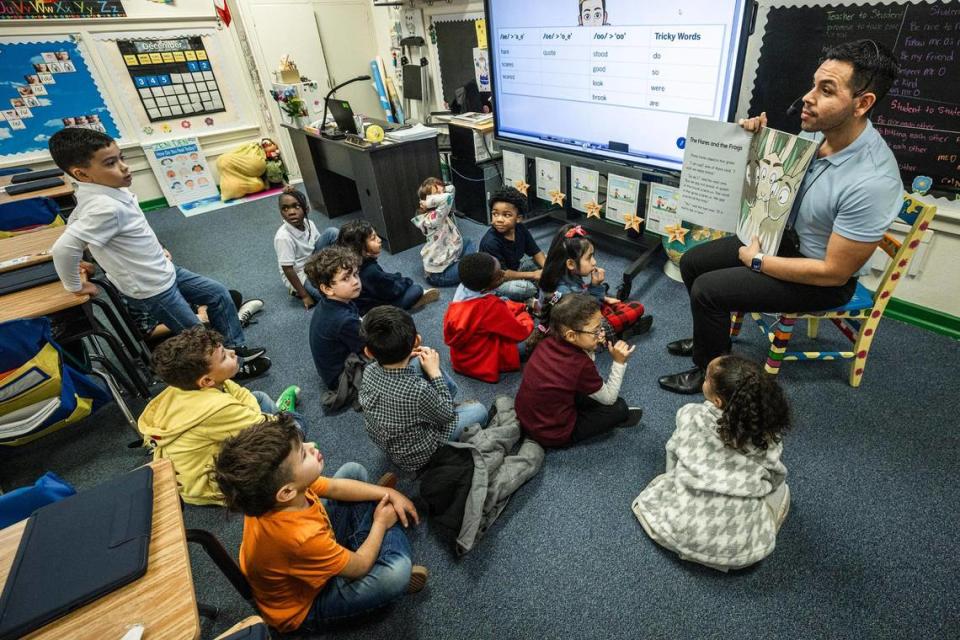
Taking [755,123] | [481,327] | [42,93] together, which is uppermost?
[42,93]

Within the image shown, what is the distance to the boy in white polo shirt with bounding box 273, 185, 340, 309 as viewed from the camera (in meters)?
2.65

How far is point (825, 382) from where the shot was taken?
6.34 feet

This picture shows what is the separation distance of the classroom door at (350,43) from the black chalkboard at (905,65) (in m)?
3.98

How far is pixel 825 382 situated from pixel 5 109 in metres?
6.12

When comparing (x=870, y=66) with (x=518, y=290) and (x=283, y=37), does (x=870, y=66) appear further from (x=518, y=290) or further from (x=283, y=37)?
(x=283, y=37)

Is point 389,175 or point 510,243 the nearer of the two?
point 510,243

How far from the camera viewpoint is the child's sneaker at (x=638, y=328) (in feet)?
7.50

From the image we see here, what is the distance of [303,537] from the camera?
3.38 ft

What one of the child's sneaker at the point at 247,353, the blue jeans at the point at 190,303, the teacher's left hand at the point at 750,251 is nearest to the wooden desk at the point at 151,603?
the blue jeans at the point at 190,303

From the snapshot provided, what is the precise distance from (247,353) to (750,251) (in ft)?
7.78

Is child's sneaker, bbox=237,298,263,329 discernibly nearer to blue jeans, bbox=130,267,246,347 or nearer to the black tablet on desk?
blue jeans, bbox=130,267,246,347

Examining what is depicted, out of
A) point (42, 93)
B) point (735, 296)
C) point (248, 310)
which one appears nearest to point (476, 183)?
point (248, 310)

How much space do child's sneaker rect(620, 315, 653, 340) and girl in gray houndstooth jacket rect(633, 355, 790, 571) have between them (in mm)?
947

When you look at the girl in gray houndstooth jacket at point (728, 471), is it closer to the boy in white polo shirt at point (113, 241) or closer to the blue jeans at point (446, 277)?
the blue jeans at point (446, 277)
